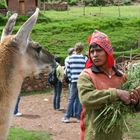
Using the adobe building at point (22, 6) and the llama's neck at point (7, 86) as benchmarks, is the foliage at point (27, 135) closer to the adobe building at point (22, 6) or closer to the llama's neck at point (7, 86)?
the llama's neck at point (7, 86)

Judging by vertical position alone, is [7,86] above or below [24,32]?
below

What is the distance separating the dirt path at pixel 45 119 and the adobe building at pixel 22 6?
23889mm

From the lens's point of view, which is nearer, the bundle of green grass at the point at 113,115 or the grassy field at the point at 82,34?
the bundle of green grass at the point at 113,115

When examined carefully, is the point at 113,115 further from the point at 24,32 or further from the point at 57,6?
the point at 57,6

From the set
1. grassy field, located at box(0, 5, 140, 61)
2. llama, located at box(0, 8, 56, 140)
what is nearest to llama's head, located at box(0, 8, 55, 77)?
llama, located at box(0, 8, 56, 140)

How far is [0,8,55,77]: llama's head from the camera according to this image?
4250 mm

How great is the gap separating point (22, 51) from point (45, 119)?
6789mm

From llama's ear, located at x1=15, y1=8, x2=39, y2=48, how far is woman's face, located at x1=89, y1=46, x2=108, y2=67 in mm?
589

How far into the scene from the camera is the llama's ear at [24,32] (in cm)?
420

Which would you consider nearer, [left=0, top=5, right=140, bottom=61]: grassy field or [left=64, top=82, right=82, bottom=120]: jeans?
[left=64, top=82, right=82, bottom=120]: jeans

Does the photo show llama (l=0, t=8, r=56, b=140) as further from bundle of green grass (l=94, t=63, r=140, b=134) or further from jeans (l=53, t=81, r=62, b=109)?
jeans (l=53, t=81, r=62, b=109)

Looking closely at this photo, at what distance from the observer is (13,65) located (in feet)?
14.1

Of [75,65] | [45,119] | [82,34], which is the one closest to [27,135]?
[75,65]

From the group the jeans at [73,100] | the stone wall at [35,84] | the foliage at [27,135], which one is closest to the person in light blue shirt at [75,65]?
the jeans at [73,100]
